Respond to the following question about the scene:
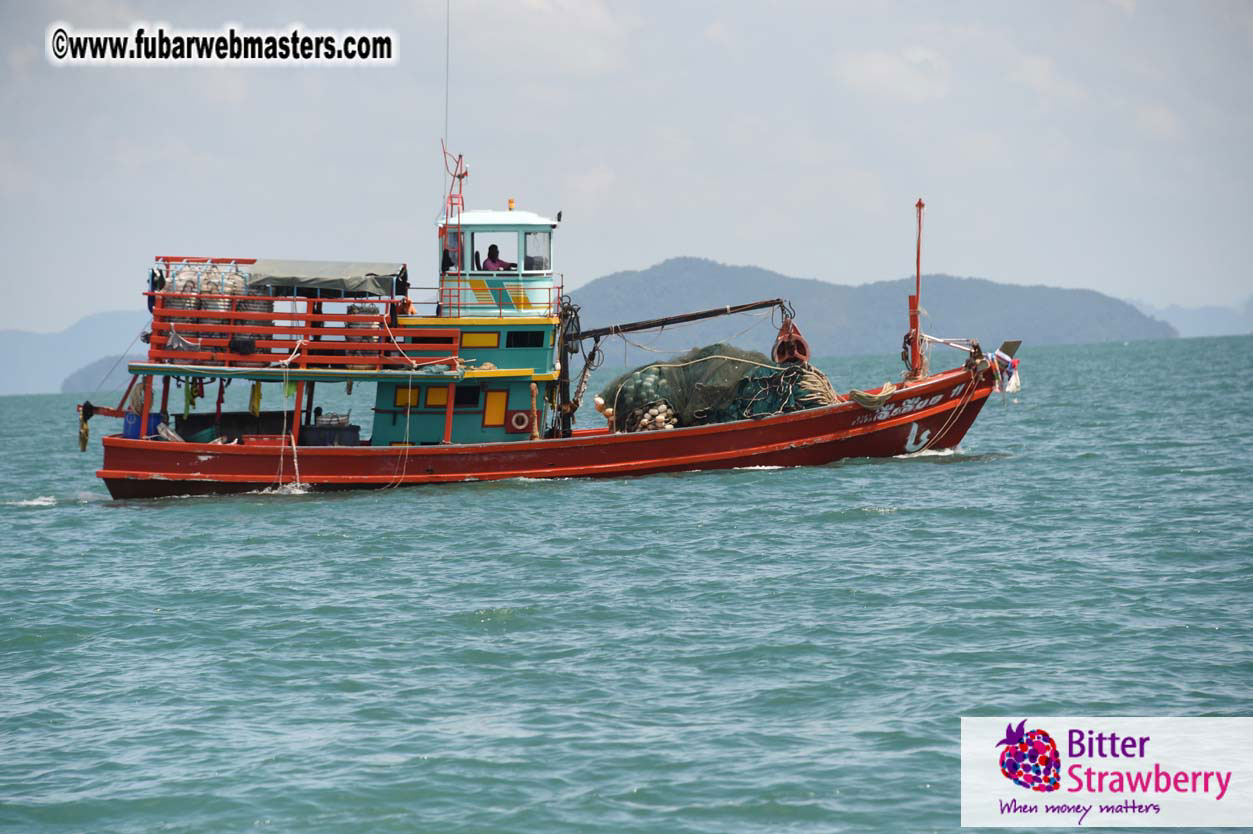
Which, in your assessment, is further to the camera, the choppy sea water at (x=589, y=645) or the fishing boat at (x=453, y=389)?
the fishing boat at (x=453, y=389)

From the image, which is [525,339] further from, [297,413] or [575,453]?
[297,413]

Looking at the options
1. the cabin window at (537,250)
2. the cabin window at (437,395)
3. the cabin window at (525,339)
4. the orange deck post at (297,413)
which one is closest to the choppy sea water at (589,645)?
the orange deck post at (297,413)

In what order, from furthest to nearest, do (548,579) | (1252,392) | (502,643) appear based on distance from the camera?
1. (1252,392)
2. (548,579)
3. (502,643)

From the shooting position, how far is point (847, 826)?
9766 millimetres

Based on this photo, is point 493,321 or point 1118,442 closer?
point 493,321

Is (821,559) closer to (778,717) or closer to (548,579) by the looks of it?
(548,579)

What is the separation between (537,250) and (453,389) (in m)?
3.09

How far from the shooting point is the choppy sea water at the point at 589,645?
10.5 m

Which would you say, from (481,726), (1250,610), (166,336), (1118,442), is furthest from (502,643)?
(1118,442)

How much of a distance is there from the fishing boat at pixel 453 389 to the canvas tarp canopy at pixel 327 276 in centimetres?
3

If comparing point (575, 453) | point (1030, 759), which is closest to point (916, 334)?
point (575, 453)

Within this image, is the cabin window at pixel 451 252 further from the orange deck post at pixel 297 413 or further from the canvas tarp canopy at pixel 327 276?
the orange deck post at pixel 297 413

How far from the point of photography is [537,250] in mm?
25500

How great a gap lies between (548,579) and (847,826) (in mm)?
8336
